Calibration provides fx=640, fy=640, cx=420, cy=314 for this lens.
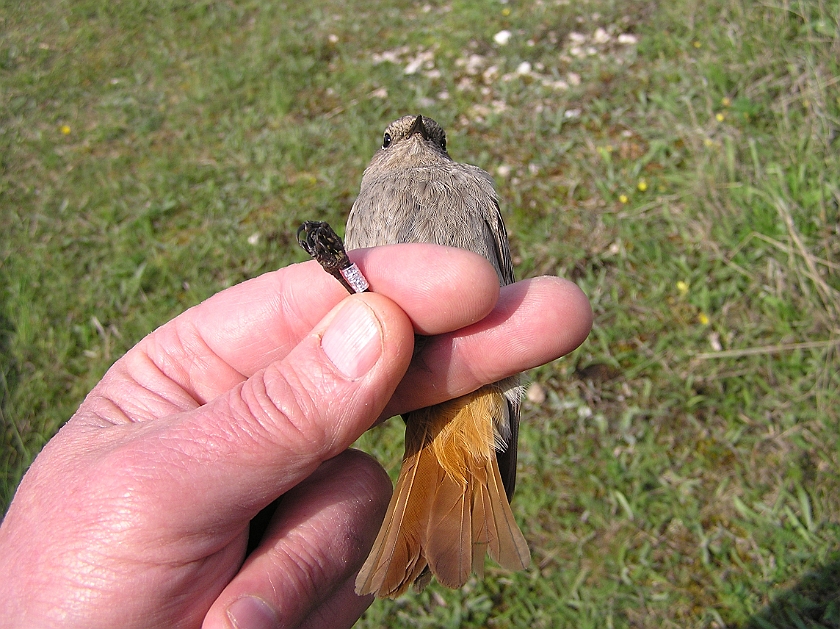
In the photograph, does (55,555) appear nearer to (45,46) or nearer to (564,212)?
(564,212)

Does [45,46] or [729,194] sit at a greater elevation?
[45,46]

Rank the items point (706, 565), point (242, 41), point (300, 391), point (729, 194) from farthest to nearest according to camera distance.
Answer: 1. point (242, 41)
2. point (729, 194)
3. point (706, 565)
4. point (300, 391)

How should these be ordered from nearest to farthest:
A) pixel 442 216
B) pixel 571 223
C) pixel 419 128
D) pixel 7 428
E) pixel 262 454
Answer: pixel 262 454 → pixel 442 216 → pixel 419 128 → pixel 7 428 → pixel 571 223

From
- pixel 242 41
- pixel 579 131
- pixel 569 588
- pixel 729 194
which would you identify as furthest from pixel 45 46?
pixel 569 588

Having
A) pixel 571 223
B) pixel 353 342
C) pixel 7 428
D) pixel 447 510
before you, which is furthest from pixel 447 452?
pixel 7 428

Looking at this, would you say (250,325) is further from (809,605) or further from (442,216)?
(809,605)

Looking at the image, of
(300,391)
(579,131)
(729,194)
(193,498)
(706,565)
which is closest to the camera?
(193,498)
